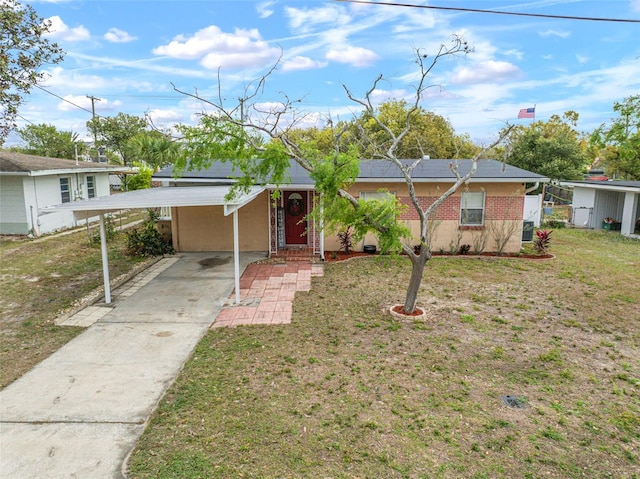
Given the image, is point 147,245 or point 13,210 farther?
point 13,210

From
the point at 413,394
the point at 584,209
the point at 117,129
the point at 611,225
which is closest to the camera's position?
the point at 413,394

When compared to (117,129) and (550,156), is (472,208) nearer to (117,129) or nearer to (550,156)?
(550,156)

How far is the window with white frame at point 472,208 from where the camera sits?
45.3 ft

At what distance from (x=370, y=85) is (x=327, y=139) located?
2614 cm

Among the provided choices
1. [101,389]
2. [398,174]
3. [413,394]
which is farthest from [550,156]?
[101,389]

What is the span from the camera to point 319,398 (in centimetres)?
524

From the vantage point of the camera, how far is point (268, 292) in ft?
32.1

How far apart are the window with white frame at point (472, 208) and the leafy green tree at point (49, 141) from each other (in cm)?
3567

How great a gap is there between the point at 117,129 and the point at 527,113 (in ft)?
110

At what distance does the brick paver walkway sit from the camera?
8.09m

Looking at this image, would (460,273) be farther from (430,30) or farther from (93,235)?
(93,235)

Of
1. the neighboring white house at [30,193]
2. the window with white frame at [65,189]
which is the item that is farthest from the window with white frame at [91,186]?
the neighboring white house at [30,193]

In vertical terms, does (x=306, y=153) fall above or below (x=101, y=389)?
above

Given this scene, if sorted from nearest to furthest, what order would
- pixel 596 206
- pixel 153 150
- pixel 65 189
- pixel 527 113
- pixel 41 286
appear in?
pixel 41 286
pixel 527 113
pixel 65 189
pixel 596 206
pixel 153 150
